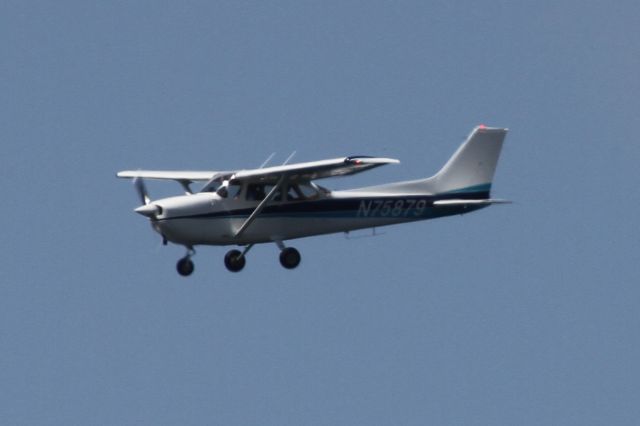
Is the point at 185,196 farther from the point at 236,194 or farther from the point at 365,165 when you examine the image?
the point at 365,165

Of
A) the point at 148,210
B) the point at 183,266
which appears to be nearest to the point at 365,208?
the point at 183,266

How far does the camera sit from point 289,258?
3419 centimetres

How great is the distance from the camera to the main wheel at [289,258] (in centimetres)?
3419

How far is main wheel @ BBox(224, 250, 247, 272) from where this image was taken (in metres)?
34.2

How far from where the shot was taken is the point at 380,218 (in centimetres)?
3550

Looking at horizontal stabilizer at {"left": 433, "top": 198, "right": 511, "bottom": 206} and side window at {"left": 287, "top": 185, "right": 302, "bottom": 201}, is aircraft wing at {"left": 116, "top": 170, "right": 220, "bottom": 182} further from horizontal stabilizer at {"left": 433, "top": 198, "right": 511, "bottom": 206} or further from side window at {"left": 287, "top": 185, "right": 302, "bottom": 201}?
horizontal stabilizer at {"left": 433, "top": 198, "right": 511, "bottom": 206}

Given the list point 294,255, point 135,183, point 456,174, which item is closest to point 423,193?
point 456,174

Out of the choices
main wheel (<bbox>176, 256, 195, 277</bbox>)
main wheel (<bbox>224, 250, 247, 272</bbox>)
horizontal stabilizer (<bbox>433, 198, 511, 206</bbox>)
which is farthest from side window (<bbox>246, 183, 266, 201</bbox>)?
horizontal stabilizer (<bbox>433, 198, 511, 206</bbox>)

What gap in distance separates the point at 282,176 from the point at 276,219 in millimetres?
1059

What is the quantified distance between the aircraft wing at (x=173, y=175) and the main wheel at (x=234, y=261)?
9.86 feet

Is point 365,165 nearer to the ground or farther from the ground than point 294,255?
farther from the ground

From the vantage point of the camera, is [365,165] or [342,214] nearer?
[365,165]

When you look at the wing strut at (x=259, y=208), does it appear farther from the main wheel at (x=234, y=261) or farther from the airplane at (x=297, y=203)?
the main wheel at (x=234, y=261)

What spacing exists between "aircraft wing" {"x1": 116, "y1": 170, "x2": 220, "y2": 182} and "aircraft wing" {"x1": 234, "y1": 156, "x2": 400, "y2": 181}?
3276 millimetres
